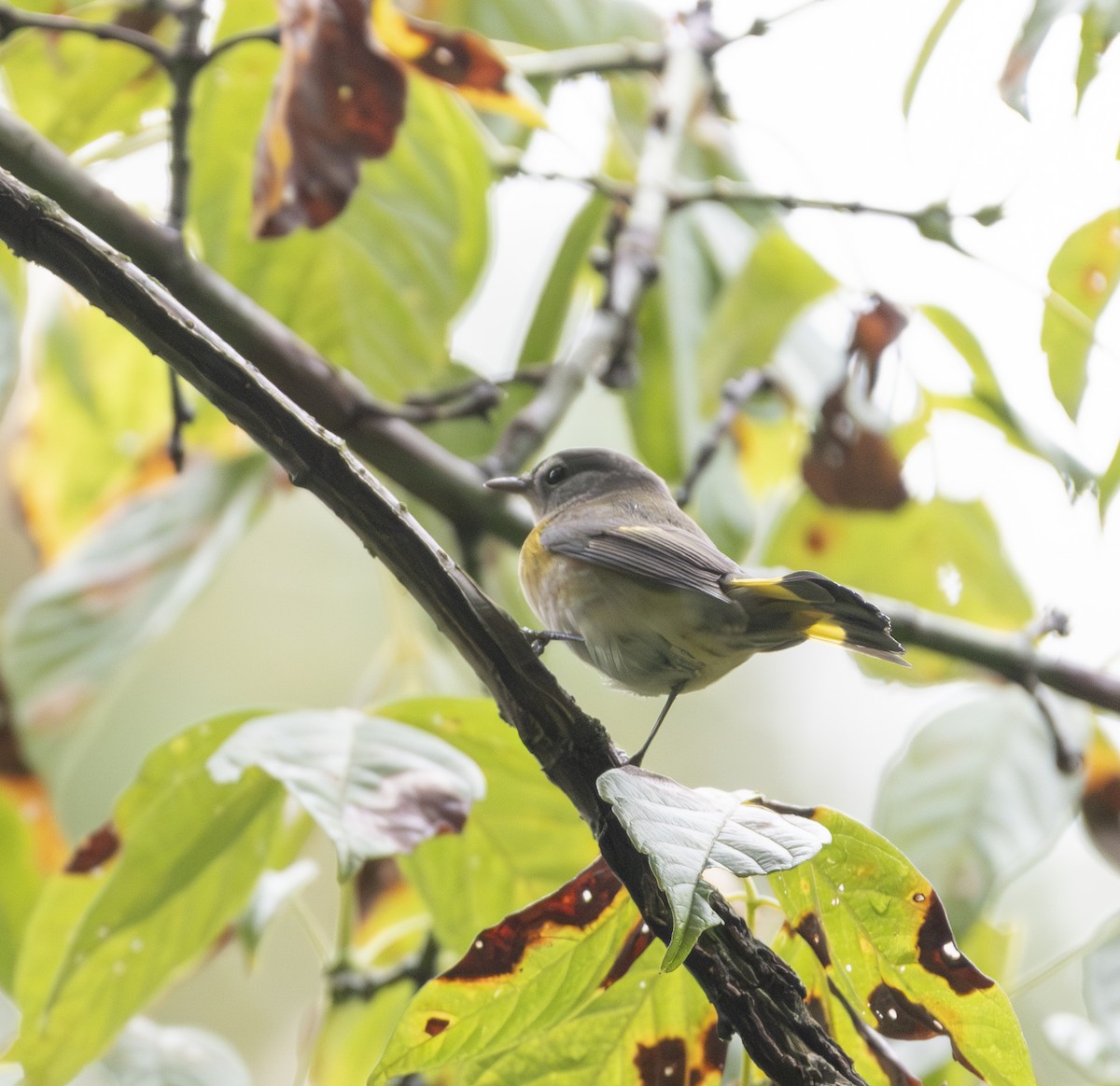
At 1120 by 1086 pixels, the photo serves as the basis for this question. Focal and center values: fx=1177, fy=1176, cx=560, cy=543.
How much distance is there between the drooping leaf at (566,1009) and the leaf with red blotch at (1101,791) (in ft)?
3.53

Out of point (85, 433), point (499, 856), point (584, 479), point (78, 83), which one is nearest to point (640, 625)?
point (499, 856)

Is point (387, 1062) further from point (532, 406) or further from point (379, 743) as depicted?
point (532, 406)

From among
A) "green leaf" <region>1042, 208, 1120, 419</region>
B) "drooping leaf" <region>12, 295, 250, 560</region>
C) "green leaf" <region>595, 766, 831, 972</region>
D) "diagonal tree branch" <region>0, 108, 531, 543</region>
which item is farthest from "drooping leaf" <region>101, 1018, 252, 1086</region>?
"green leaf" <region>1042, 208, 1120, 419</region>

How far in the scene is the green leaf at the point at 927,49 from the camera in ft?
4.42

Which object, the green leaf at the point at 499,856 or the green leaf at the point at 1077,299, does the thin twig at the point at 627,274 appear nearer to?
the green leaf at the point at 499,856

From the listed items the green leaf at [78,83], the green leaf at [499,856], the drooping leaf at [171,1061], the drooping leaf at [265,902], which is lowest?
the drooping leaf at [171,1061]

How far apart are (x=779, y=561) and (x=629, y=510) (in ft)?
1.00

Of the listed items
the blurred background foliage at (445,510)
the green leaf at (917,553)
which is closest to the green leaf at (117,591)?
the blurred background foliage at (445,510)

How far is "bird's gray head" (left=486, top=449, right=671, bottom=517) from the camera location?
1.82 metres

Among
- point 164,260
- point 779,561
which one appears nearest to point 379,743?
point 164,260

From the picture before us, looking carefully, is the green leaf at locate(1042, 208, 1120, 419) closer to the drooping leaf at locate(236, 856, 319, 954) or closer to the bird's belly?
the bird's belly

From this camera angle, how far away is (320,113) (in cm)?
133

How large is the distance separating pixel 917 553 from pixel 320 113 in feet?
3.71

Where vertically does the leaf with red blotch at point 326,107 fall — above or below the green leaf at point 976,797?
above
